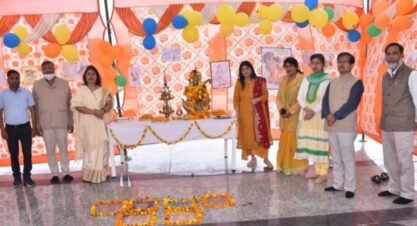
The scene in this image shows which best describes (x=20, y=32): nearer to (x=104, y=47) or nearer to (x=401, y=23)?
(x=104, y=47)

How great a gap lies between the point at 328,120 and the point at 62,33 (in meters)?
3.78

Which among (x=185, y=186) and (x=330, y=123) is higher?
(x=330, y=123)

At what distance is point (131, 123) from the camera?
438 centimetres

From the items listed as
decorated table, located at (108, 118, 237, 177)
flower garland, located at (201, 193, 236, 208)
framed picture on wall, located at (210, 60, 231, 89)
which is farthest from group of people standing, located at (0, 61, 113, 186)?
framed picture on wall, located at (210, 60, 231, 89)

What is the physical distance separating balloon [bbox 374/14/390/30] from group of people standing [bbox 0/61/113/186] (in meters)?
3.68

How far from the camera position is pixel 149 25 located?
528cm

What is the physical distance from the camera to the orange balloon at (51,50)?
5316mm

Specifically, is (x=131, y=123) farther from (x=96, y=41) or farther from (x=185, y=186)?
(x=96, y=41)

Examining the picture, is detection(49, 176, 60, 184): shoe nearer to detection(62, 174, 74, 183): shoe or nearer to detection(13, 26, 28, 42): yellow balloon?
detection(62, 174, 74, 183): shoe

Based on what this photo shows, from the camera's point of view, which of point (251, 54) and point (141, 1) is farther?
point (251, 54)

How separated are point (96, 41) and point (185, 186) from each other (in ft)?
9.75

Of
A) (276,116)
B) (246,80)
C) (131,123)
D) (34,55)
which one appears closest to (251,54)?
(276,116)

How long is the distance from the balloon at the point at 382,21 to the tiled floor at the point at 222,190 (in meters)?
1.80

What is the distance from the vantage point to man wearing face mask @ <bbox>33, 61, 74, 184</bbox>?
4402mm
